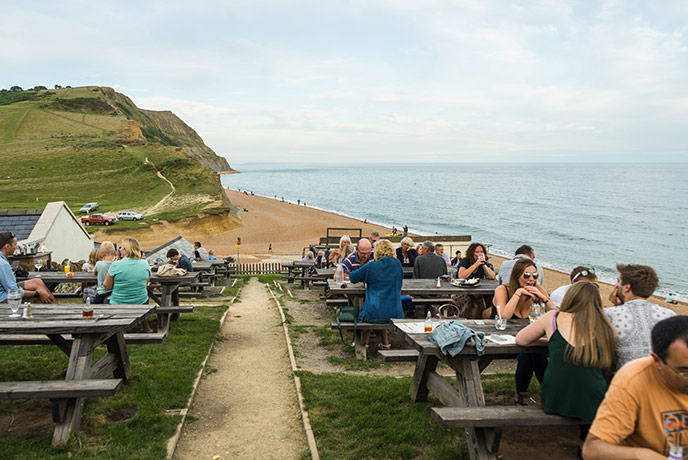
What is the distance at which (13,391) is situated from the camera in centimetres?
407

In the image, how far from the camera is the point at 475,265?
8.22 m

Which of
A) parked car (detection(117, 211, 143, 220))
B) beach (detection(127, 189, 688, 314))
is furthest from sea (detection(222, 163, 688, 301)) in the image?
parked car (detection(117, 211, 143, 220))

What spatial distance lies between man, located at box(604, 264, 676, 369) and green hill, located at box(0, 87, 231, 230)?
44.2 m

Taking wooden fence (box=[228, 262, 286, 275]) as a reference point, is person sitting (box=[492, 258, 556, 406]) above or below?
above

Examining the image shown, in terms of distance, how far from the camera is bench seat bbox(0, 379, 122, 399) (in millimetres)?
4074

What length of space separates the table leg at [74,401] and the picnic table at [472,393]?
3.19m

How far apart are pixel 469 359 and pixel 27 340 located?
5.21 metres

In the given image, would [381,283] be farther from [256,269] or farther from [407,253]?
[256,269]

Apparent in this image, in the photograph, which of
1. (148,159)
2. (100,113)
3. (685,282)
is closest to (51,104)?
(100,113)

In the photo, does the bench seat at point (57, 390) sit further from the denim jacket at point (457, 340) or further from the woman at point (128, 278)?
the denim jacket at point (457, 340)

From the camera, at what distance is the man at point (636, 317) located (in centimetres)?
359

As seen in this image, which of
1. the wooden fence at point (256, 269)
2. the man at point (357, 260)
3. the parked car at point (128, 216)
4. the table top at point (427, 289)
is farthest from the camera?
the parked car at point (128, 216)

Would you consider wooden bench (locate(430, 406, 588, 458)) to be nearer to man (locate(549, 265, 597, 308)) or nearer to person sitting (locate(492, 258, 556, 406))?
person sitting (locate(492, 258, 556, 406))

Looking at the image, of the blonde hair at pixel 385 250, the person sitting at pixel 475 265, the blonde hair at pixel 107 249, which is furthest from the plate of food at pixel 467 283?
the blonde hair at pixel 107 249
